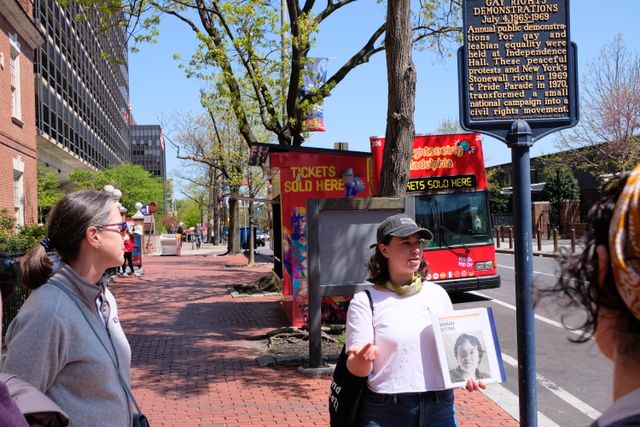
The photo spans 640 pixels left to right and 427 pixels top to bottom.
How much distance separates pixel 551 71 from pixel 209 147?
1367 inches

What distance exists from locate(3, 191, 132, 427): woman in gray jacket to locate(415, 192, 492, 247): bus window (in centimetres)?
1084

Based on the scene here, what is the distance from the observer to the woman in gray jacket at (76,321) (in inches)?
85.8

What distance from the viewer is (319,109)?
15203 mm

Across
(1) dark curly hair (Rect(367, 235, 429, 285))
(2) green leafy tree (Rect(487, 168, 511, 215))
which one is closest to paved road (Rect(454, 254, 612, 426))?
(1) dark curly hair (Rect(367, 235, 429, 285))

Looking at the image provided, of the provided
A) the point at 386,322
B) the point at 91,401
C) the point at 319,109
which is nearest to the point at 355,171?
the point at 319,109

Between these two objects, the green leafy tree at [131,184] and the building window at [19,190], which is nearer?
the building window at [19,190]

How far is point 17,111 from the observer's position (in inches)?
746

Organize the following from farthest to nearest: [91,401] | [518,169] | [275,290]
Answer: [275,290] → [518,169] → [91,401]

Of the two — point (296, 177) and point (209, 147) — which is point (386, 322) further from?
point (209, 147)

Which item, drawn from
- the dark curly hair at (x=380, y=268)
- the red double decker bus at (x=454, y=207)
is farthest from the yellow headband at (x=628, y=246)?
the red double decker bus at (x=454, y=207)

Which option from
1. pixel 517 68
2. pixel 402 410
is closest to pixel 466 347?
pixel 402 410

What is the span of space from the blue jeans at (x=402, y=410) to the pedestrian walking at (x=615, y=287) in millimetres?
1838

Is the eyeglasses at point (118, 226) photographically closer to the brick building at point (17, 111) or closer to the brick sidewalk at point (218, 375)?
the brick sidewalk at point (218, 375)

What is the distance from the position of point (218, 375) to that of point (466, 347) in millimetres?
5018
